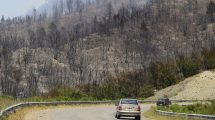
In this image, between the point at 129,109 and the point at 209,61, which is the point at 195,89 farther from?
the point at 129,109

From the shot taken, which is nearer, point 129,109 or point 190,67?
point 129,109

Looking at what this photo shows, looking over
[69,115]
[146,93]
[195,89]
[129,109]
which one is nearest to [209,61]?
[146,93]

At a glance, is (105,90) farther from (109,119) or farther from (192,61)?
(109,119)

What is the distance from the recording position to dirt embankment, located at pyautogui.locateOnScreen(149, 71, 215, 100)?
329ft

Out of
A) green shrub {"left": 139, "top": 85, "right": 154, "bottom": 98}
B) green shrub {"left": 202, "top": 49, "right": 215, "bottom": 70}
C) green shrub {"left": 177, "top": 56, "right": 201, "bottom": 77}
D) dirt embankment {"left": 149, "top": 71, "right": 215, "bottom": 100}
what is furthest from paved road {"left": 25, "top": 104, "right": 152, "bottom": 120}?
green shrub {"left": 202, "top": 49, "right": 215, "bottom": 70}

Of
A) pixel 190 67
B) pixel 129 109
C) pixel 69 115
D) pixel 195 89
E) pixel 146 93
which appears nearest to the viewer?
pixel 129 109

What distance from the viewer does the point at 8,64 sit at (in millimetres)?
195750

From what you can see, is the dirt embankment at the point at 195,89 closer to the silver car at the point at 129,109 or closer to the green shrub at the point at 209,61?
the green shrub at the point at 209,61

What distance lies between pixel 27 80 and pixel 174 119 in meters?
155

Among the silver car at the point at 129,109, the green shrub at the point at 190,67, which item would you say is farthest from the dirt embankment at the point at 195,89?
the silver car at the point at 129,109

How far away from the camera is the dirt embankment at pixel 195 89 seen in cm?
10038

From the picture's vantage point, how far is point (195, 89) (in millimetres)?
104125

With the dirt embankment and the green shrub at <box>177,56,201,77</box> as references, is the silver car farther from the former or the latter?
the green shrub at <box>177,56,201,77</box>

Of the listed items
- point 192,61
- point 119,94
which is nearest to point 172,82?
point 192,61
